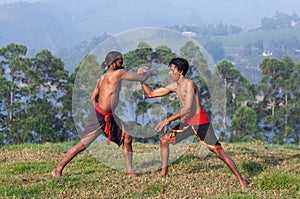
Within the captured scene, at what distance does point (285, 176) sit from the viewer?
21.7 ft

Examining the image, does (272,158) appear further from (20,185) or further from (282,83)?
(282,83)

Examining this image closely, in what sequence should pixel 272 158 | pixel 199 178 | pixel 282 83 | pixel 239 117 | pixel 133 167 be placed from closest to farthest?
pixel 199 178 → pixel 133 167 → pixel 272 158 → pixel 239 117 → pixel 282 83

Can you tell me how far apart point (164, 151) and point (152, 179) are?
0.48 meters

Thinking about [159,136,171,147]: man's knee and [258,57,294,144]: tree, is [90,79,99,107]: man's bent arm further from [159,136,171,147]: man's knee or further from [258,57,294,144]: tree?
[258,57,294,144]: tree

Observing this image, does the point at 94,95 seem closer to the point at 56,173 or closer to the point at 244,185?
the point at 56,173

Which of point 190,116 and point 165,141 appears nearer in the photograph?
point 190,116

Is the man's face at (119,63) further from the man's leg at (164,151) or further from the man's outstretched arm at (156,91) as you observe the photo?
the man's leg at (164,151)

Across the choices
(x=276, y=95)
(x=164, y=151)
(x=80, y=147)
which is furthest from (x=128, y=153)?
(x=276, y=95)

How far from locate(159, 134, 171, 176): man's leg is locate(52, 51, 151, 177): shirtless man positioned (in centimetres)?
50

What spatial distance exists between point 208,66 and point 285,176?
1915 mm

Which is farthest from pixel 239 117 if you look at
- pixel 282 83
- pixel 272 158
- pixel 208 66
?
pixel 208 66

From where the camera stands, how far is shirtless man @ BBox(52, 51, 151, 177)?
6934 mm

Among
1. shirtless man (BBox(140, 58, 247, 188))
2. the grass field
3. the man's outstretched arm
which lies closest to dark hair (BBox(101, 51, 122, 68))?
the man's outstretched arm

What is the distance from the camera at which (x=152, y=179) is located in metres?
6.98
